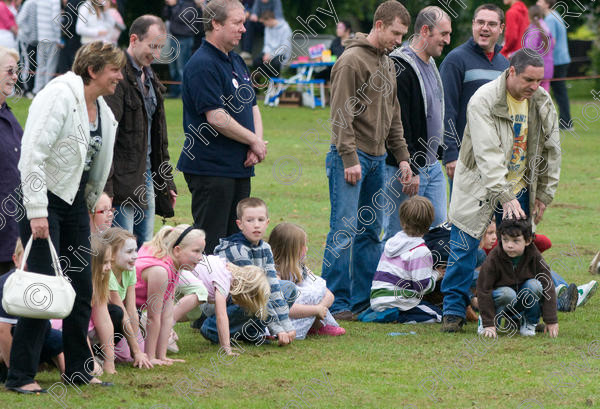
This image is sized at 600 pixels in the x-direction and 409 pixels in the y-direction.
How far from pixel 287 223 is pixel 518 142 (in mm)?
1635

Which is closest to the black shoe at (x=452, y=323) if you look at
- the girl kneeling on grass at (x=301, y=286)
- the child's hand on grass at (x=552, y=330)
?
the child's hand on grass at (x=552, y=330)

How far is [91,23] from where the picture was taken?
56.7 feet

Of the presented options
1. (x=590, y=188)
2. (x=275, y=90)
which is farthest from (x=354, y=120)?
(x=275, y=90)

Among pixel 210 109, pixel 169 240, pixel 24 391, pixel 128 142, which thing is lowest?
pixel 24 391

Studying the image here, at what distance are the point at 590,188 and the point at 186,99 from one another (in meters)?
8.01

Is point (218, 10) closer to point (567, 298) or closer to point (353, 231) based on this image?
point (353, 231)

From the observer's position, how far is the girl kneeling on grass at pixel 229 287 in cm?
652

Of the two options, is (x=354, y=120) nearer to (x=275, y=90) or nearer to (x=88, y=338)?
(x=88, y=338)

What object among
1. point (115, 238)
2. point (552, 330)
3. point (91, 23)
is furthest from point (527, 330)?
point (91, 23)

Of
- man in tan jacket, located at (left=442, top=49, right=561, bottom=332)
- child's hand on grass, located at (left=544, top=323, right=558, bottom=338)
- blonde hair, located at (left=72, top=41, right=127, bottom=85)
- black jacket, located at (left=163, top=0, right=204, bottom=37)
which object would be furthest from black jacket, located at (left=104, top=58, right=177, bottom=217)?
black jacket, located at (left=163, top=0, right=204, bottom=37)

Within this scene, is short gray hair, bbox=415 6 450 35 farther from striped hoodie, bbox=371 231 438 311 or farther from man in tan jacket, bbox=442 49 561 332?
striped hoodie, bbox=371 231 438 311

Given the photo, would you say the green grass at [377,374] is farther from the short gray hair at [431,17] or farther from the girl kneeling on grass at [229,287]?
the short gray hair at [431,17]

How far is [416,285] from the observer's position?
7.55 meters

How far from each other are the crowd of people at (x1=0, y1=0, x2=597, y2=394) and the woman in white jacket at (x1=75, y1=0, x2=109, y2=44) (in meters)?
9.50
